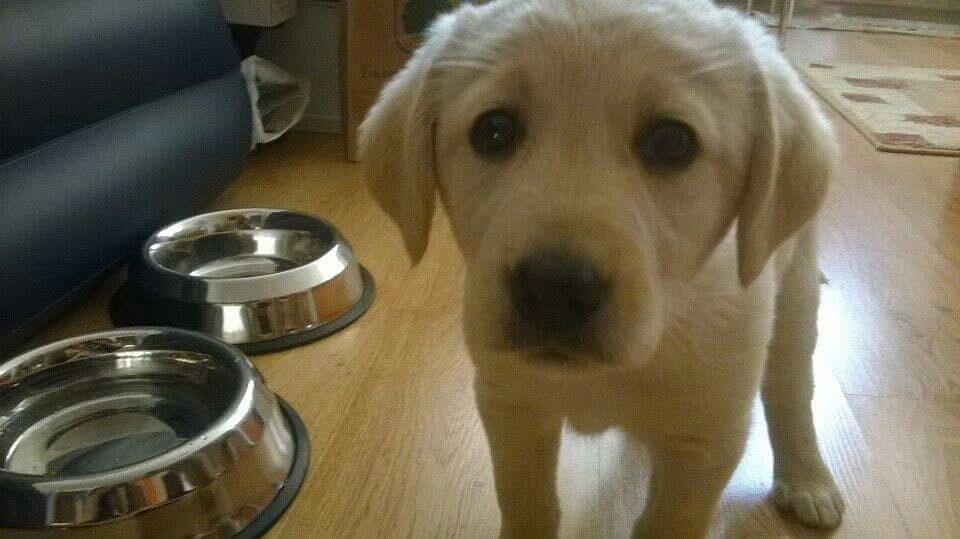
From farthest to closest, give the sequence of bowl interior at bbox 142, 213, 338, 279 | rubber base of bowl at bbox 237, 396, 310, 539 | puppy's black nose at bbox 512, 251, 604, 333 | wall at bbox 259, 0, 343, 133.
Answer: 1. wall at bbox 259, 0, 343, 133
2. bowl interior at bbox 142, 213, 338, 279
3. rubber base of bowl at bbox 237, 396, 310, 539
4. puppy's black nose at bbox 512, 251, 604, 333

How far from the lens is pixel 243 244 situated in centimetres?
281

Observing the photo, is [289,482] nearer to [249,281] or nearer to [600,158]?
[249,281]

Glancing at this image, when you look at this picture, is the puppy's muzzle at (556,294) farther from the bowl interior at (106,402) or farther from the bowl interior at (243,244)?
the bowl interior at (243,244)

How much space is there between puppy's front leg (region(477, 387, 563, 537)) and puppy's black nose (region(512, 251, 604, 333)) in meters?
0.38

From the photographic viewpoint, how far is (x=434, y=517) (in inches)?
68.6

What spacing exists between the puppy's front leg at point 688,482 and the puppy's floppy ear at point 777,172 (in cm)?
28

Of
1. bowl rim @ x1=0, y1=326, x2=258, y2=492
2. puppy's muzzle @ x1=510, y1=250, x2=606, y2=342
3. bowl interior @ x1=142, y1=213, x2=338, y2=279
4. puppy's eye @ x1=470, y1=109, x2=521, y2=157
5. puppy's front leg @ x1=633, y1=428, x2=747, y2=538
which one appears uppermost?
puppy's eye @ x1=470, y1=109, x2=521, y2=157

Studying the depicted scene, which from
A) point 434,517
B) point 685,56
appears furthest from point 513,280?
point 434,517

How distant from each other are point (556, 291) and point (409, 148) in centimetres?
44

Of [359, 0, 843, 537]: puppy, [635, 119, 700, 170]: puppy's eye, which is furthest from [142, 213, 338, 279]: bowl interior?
[635, 119, 700, 170]: puppy's eye

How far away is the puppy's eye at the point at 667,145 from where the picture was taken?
1181 millimetres

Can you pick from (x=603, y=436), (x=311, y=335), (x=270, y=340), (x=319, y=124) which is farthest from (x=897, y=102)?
(x=270, y=340)

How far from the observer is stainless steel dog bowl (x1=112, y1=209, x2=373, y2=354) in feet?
7.66

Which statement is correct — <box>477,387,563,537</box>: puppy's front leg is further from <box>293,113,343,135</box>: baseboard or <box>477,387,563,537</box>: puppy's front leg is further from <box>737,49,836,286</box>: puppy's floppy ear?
<box>293,113,343,135</box>: baseboard
